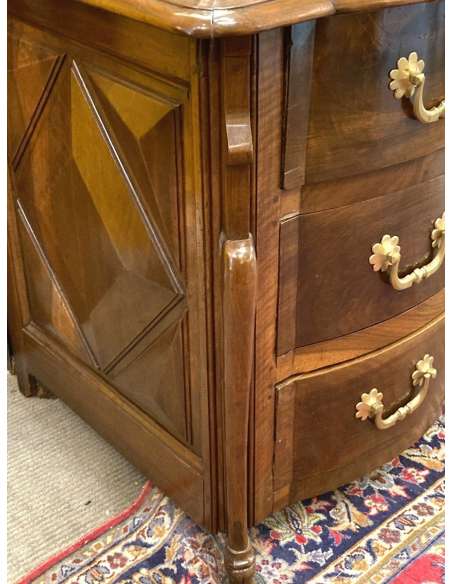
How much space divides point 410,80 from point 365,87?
51 mm

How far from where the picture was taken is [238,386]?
0.86 m

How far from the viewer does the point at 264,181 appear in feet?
2.60

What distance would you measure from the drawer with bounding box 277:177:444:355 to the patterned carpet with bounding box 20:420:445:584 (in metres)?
0.32

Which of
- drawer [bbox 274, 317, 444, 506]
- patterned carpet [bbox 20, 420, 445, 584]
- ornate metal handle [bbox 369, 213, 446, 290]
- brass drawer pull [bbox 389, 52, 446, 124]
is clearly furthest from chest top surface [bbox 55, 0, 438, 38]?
patterned carpet [bbox 20, 420, 445, 584]

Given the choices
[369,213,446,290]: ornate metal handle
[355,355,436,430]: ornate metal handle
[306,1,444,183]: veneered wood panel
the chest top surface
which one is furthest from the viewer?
[355,355,436,430]: ornate metal handle

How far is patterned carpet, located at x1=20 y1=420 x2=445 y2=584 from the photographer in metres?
1.05

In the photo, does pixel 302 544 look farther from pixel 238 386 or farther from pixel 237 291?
pixel 237 291

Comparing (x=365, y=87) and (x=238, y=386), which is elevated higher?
(x=365, y=87)

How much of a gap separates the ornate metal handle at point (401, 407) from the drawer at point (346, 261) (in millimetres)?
111

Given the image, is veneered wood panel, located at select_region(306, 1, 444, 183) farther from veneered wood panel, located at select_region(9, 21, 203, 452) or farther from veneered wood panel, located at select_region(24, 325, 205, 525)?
veneered wood panel, located at select_region(24, 325, 205, 525)

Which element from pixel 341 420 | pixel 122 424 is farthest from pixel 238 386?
pixel 122 424

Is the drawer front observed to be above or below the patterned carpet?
above

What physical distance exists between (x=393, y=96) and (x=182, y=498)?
59cm

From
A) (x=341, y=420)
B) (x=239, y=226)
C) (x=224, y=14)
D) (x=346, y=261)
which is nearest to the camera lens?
(x=224, y=14)
